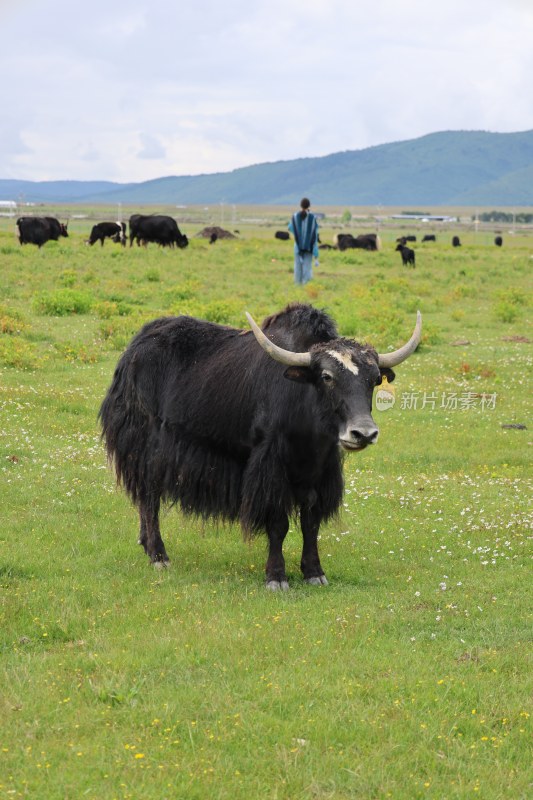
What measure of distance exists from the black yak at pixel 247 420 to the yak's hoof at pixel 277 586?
1cm

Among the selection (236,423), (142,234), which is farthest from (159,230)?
(236,423)

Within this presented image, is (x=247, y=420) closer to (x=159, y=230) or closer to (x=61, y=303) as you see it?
(x=61, y=303)

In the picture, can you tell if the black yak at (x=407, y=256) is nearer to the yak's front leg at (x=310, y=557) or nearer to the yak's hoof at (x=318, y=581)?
the yak's front leg at (x=310, y=557)

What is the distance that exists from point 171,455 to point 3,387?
5.66m

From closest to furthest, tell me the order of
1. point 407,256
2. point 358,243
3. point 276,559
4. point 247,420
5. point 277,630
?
point 277,630 < point 276,559 < point 247,420 < point 407,256 < point 358,243

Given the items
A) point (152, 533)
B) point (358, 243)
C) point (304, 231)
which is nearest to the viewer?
point (152, 533)

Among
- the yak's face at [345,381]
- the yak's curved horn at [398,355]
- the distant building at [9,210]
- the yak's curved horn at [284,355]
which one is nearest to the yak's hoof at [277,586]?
the yak's face at [345,381]

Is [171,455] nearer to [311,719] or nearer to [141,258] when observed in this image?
[311,719]

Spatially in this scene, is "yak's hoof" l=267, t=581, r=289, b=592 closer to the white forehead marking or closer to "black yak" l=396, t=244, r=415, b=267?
the white forehead marking

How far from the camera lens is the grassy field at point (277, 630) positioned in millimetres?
4227

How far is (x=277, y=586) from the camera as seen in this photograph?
6.70 m

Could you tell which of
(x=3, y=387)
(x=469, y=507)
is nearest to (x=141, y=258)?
(x=3, y=387)

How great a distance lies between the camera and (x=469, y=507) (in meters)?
8.44

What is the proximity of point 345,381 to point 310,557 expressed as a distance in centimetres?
134
